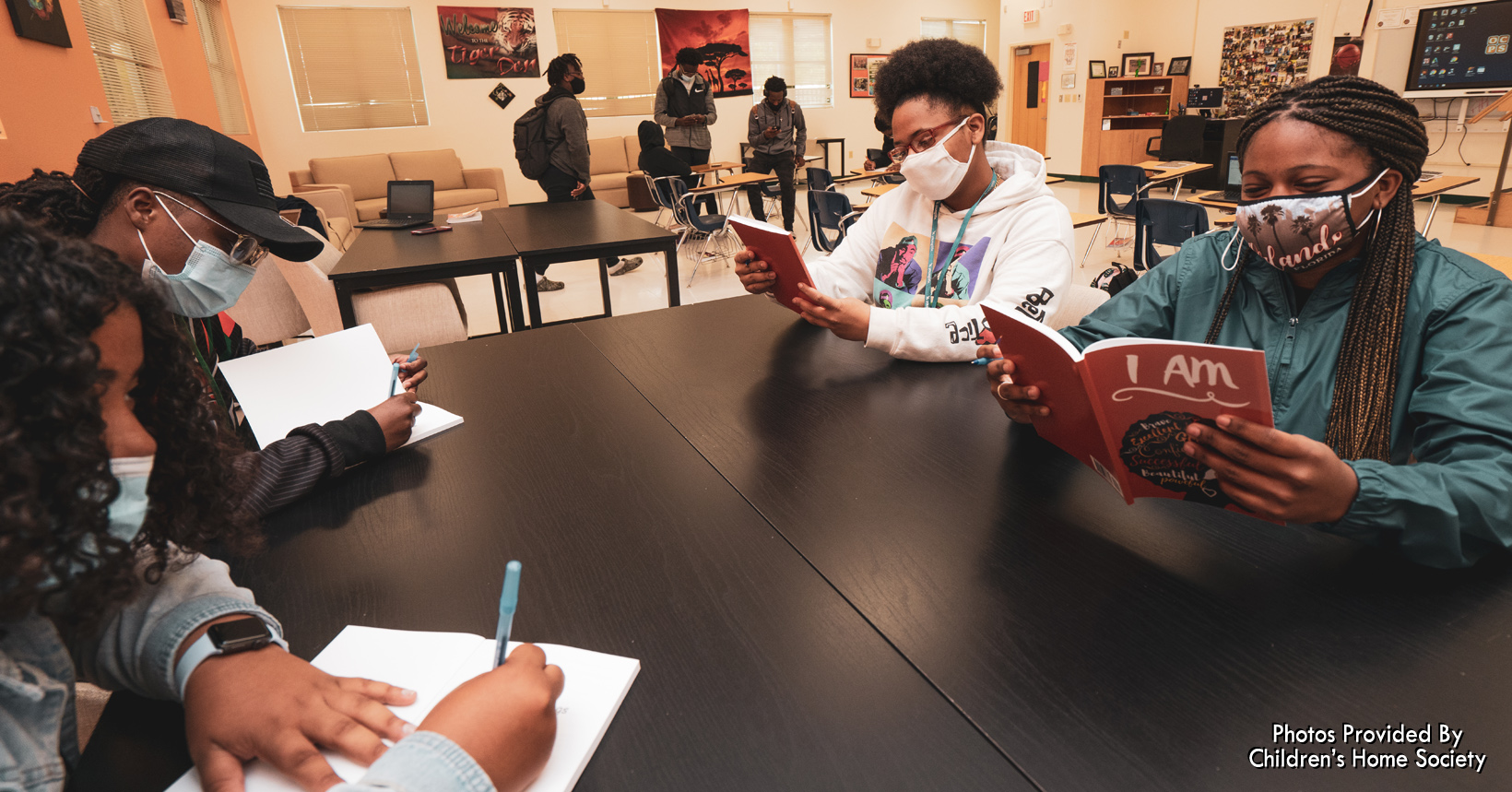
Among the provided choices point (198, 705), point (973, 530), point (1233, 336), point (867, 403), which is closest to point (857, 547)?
point (973, 530)

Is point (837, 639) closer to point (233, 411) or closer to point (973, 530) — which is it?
point (973, 530)

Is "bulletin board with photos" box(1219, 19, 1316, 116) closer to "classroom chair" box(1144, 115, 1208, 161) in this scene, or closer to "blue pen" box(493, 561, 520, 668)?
"classroom chair" box(1144, 115, 1208, 161)

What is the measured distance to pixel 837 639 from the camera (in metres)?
0.73

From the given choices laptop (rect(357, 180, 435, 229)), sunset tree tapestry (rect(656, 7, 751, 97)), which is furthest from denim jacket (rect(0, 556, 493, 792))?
sunset tree tapestry (rect(656, 7, 751, 97))

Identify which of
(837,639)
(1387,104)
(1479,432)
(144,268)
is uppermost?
(1387,104)

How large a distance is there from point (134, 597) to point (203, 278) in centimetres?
95

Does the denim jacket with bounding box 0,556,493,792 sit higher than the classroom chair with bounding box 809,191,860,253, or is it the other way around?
the denim jacket with bounding box 0,556,493,792

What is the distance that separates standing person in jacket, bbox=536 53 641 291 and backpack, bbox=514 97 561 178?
0.09 feet

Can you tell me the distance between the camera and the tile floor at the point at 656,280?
5172 mm

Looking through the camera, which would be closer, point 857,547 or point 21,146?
point 857,547

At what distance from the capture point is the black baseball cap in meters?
1.19

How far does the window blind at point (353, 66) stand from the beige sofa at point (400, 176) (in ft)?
1.77

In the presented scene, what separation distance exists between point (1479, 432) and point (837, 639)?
81cm

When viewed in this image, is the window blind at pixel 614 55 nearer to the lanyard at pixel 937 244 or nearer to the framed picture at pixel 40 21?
the framed picture at pixel 40 21
